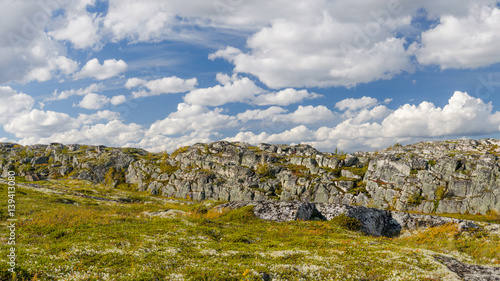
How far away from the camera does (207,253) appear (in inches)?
937

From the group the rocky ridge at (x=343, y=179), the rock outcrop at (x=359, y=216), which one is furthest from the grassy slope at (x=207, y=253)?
the rocky ridge at (x=343, y=179)

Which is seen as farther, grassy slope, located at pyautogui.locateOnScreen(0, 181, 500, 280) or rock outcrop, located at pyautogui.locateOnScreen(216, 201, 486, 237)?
rock outcrop, located at pyautogui.locateOnScreen(216, 201, 486, 237)

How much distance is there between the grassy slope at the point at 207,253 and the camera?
18.2 metres

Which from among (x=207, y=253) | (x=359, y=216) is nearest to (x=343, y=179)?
(x=359, y=216)

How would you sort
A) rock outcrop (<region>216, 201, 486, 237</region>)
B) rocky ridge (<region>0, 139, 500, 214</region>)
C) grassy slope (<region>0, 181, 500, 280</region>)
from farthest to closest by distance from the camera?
1. rocky ridge (<region>0, 139, 500, 214</region>)
2. rock outcrop (<region>216, 201, 486, 237</region>)
3. grassy slope (<region>0, 181, 500, 280</region>)

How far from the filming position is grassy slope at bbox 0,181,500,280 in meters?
18.2

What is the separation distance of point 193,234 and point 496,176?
14090cm

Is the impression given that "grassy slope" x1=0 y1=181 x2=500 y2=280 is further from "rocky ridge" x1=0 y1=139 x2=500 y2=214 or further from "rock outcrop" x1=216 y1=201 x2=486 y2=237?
"rocky ridge" x1=0 y1=139 x2=500 y2=214

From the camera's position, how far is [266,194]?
148625 millimetres

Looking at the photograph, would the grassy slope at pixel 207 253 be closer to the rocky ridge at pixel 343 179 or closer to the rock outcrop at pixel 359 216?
the rock outcrop at pixel 359 216

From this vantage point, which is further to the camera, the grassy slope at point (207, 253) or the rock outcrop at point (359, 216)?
the rock outcrop at point (359, 216)

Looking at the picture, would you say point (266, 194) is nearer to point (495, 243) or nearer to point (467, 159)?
point (467, 159)

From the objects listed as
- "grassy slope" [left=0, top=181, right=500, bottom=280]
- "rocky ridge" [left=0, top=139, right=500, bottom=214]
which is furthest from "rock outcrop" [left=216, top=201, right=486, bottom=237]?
"rocky ridge" [left=0, top=139, right=500, bottom=214]

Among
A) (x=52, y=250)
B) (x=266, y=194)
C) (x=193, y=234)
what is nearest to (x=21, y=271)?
(x=52, y=250)
